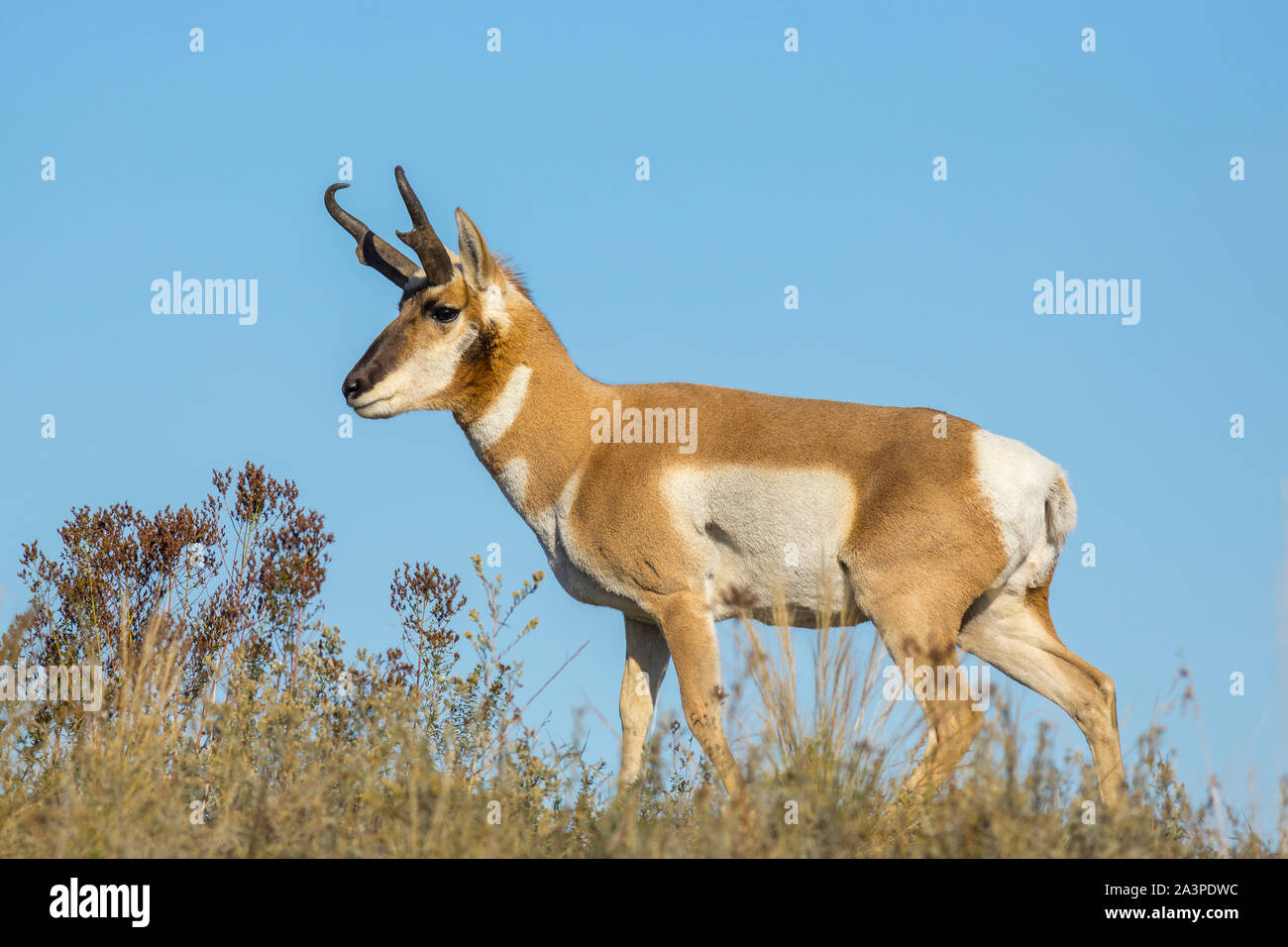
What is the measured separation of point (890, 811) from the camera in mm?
6457

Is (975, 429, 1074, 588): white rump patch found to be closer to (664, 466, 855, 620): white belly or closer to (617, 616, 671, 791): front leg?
(664, 466, 855, 620): white belly

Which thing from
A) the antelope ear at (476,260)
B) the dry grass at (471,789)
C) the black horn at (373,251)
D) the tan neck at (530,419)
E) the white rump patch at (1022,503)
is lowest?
the dry grass at (471,789)

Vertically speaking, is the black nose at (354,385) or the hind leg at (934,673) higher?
the black nose at (354,385)

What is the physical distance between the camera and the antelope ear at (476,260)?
8992mm

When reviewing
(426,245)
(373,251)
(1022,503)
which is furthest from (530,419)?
(1022,503)

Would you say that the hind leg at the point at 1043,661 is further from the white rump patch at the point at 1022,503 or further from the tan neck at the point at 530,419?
the tan neck at the point at 530,419

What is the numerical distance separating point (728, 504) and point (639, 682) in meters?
1.58

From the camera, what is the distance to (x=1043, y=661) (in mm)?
8906

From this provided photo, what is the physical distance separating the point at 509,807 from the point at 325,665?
331 centimetres

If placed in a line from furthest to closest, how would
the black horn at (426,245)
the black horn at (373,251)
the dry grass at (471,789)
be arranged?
the black horn at (373,251) < the black horn at (426,245) < the dry grass at (471,789)

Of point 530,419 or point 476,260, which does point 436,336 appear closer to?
point 476,260

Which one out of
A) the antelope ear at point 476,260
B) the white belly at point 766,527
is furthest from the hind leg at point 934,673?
the antelope ear at point 476,260
